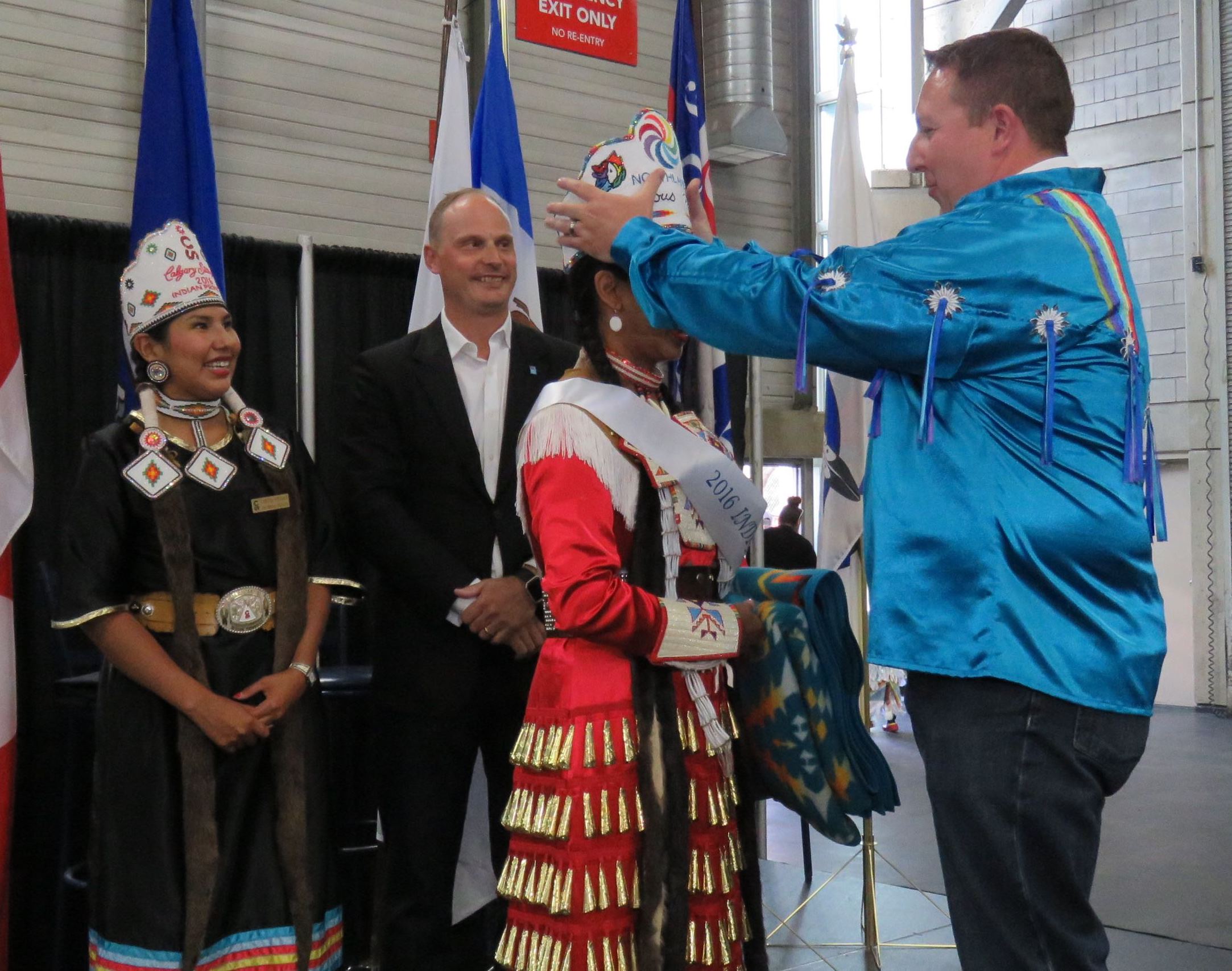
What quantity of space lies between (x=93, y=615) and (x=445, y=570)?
62 centimetres

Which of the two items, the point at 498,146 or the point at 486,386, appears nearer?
the point at 486,386

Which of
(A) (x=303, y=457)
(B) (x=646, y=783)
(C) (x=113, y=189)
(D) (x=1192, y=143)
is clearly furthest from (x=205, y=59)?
(D) (x=1192, y=143)

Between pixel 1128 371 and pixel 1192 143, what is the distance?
8953mm

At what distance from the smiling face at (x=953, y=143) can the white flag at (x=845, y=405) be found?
5.55 feet

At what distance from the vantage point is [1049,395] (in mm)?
1350

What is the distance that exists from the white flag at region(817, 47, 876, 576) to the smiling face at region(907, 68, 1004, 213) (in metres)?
1.69

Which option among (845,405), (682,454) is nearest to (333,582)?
(682,454)

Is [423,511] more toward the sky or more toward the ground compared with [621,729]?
more toward the sky

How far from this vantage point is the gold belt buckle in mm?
2225

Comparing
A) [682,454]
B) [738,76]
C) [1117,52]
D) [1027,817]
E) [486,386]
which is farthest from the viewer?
[1117,52]

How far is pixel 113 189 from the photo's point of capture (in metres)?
4.11

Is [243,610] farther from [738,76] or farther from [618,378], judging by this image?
[738,76]

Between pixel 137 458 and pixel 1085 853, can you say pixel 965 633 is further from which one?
pixel 137 458

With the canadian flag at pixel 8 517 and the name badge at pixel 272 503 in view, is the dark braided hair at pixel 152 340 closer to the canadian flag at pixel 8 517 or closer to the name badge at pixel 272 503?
the name badge at pixel 272 503
